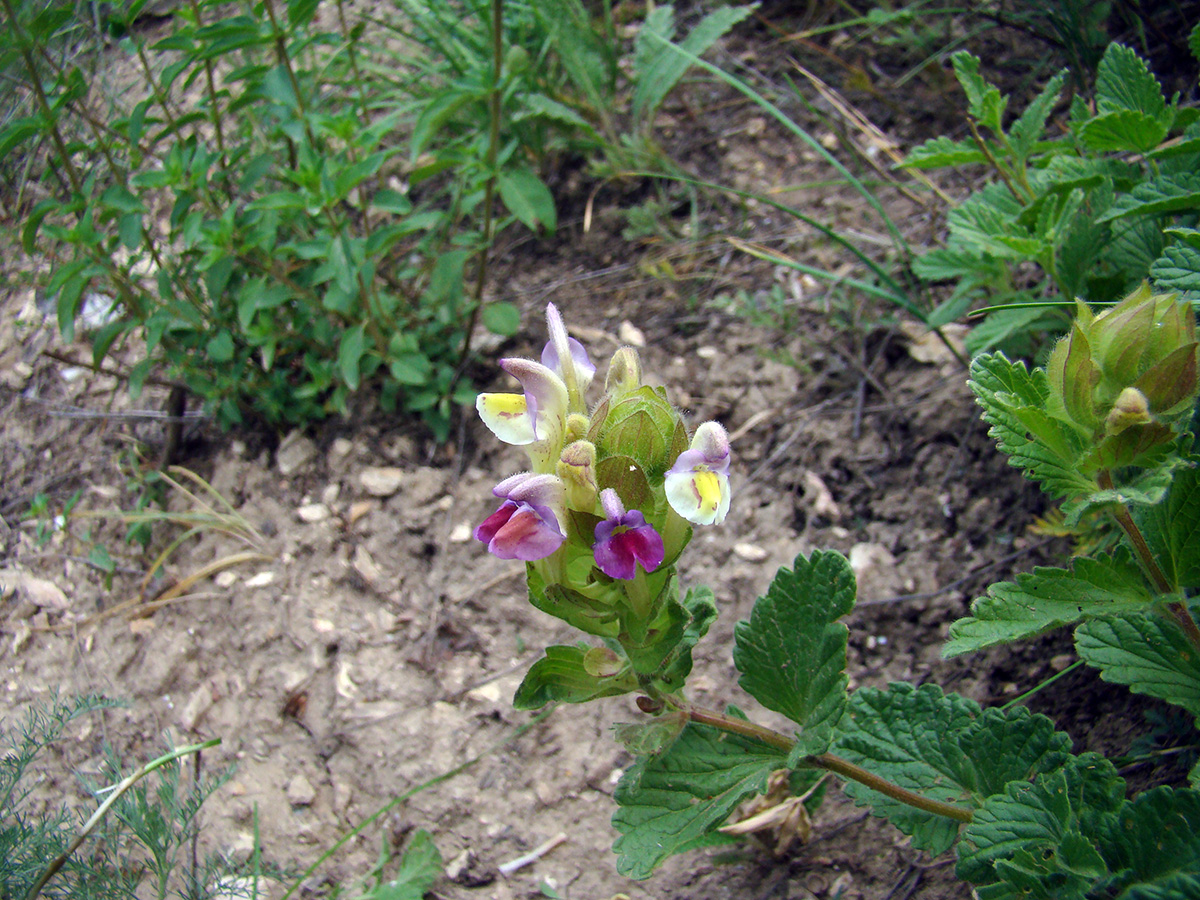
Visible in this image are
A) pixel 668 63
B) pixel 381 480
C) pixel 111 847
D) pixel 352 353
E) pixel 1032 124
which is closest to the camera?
pixel 111 847

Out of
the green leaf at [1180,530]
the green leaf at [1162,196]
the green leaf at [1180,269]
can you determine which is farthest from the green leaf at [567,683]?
the green leaf at [1162,196]

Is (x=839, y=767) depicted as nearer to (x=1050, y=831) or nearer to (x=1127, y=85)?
(x=1050, y=831)

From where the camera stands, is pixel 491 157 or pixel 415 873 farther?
pixel 491 157

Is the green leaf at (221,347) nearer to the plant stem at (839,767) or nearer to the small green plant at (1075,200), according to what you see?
the plant stem at (839,767)

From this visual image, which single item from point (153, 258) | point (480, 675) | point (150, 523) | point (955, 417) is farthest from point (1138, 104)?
point (150, 523)

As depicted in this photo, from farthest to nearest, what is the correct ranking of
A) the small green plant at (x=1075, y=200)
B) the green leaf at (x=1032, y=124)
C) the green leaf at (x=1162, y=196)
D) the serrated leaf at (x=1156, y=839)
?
the green leaf at (x=1032, y=124) < the small green plant at (x=1075, y=200) < the green leaf at (x=1162, y=196) < the serrated leaf at (x=1156, y=839)

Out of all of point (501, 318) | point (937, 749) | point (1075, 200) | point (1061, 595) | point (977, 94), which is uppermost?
point (977, 94)

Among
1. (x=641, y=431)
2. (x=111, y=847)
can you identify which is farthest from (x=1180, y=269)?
(x=111, y=847)
